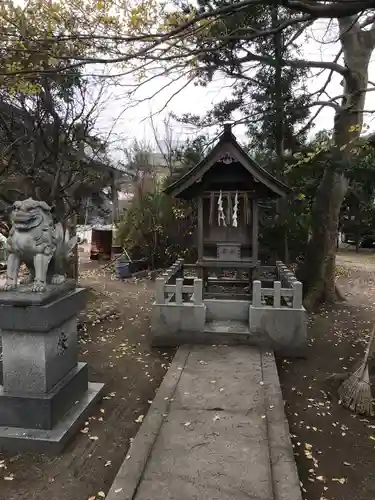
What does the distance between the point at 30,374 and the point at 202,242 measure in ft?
17.5

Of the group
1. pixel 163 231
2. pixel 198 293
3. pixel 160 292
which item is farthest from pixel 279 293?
pixel 163 231

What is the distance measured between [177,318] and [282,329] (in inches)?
80.2

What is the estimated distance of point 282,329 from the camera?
24.6 feet

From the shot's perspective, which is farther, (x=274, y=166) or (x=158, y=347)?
(x=274, y=166)

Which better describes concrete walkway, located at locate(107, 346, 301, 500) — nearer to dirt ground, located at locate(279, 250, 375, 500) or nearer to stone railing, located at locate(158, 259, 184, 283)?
dirt ground, located at locate(279, 250, 375, 500)

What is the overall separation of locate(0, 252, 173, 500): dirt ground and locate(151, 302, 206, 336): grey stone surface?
0.46 meters

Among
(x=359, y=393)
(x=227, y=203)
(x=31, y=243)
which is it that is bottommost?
(x=359, y=393)

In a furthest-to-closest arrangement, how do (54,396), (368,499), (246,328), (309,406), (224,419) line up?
(246,328)
(309,406)
(224,419)
(54,396)
(368,499)

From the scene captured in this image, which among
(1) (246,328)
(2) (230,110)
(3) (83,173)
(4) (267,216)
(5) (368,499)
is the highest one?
(2) (230,110)

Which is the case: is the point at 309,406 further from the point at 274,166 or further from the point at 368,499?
the point at 274,166

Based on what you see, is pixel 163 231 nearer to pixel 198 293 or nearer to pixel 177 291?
pixel 177 291

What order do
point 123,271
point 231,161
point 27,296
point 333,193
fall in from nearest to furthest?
point 27,296 < point 231,161 < point 333,193 < point 123,271

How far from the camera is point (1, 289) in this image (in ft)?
15.1

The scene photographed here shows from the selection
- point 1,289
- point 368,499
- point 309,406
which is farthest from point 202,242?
point 368,499
